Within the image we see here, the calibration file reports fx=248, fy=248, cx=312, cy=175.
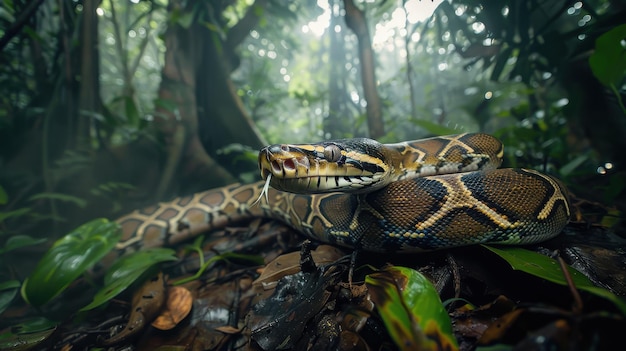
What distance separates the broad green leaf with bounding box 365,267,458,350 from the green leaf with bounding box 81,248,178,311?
1717 mm

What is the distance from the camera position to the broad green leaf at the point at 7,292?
5.81 feet

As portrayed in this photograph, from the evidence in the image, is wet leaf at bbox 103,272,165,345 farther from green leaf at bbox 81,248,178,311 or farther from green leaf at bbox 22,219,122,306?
green leaf at bbox 22,219,122,306

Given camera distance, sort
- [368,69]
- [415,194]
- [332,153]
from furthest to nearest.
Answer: [368,69], [415,194], [332,153]

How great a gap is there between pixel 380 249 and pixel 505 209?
717 millimetres

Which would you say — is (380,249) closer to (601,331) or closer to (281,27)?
(601,331)

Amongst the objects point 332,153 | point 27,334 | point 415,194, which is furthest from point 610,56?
point 27,334

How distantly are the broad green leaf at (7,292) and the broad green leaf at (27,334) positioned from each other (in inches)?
8.9

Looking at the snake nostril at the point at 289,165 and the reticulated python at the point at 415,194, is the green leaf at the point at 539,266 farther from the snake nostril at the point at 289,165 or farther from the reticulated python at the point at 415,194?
the snake nostril at the point at 289,165

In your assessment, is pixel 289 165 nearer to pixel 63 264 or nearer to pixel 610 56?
pixel 63 264

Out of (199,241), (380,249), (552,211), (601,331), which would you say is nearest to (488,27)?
(552,211)

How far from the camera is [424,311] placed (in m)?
0.82

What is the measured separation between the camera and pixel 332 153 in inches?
51.0

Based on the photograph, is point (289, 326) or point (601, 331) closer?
point (601, 331)

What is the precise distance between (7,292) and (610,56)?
4.61 metres
